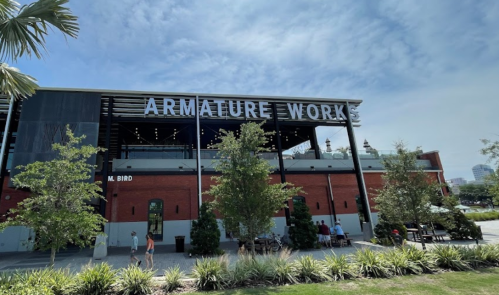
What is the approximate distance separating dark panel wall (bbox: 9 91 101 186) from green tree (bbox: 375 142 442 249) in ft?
51.6

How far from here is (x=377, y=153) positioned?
23.4 metres

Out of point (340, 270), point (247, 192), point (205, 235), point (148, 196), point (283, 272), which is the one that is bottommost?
point (340, 270)

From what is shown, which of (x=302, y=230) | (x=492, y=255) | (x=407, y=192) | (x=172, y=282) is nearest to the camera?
(x=172, y=282)

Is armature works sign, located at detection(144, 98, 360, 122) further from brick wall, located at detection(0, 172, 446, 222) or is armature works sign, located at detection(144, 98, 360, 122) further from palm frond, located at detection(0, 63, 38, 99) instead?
palm frond, located at detection(0, 63, 38, 99)

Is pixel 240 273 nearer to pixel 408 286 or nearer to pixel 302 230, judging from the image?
pixel 408 286

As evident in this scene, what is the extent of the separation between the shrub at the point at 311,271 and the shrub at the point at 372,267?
115cm

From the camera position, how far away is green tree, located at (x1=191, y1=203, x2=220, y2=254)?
13.5 meters

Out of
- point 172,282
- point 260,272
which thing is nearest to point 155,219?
point 172,282

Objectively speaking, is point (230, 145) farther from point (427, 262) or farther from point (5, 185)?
point (5, 185)

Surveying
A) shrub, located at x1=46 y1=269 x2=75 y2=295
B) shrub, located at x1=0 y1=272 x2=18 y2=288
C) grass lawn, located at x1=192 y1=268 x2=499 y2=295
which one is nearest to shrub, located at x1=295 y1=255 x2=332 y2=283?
grass lawn, located at x1=192 y1=268 x2=499 y2=295

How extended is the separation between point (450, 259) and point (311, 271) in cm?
467

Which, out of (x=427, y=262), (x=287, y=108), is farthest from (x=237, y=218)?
(x=287, y=108)

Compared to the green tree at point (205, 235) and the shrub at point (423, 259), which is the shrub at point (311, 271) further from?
the green tree at point (205, 235)

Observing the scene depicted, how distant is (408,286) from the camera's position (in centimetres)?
687
